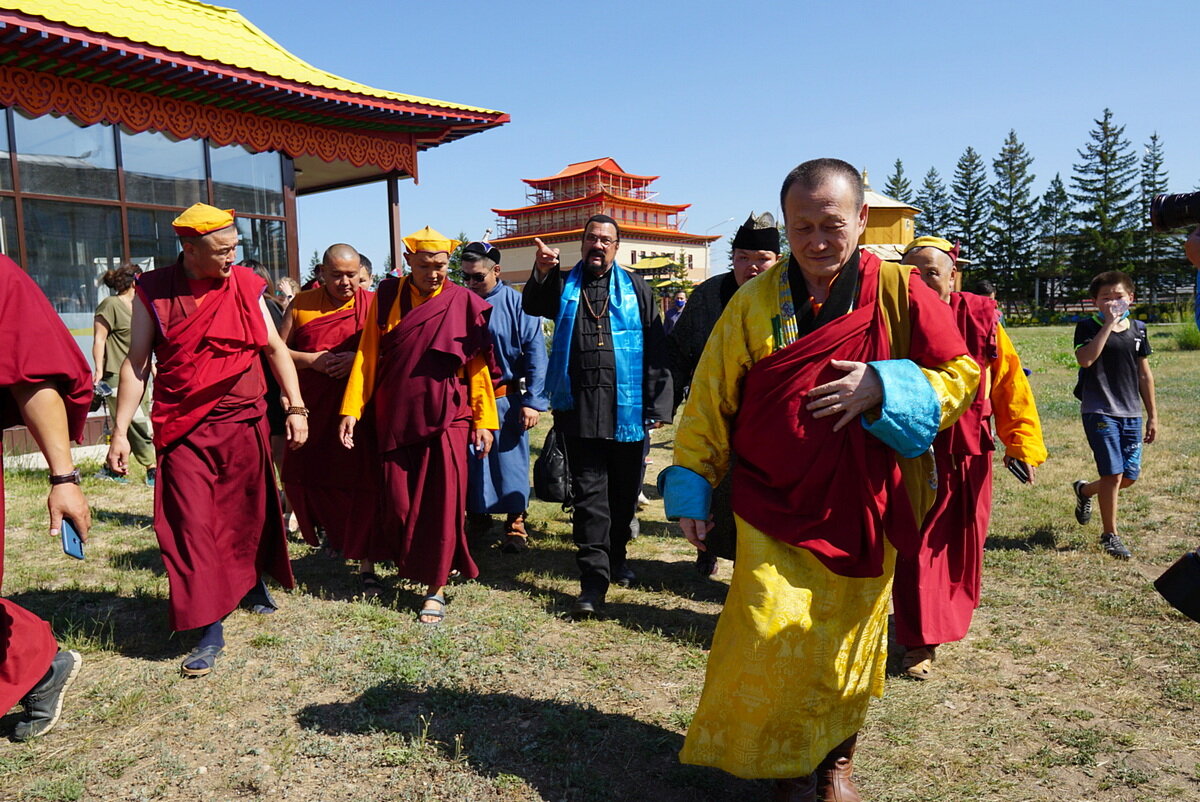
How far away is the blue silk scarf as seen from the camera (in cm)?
434

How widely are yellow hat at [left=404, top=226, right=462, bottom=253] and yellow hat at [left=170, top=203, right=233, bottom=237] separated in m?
0.93

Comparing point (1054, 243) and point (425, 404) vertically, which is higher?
point (1054, 243)

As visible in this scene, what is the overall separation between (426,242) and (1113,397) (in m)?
4.22

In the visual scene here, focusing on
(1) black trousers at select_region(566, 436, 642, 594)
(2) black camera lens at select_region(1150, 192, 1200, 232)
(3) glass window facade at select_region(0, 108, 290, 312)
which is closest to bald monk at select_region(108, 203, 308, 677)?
(1) black trousers at select_region(566, 436, 642, 594)

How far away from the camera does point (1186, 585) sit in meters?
1.87

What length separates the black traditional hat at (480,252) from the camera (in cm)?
561

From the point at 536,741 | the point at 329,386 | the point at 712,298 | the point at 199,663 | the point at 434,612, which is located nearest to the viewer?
the point at 536,741

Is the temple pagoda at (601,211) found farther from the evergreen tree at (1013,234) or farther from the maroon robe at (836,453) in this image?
the maroon robe at (836,453)

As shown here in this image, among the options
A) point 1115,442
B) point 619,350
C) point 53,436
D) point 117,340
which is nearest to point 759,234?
point 619,350

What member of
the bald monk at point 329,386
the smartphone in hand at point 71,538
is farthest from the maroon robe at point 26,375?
the bald monk at point 329,386

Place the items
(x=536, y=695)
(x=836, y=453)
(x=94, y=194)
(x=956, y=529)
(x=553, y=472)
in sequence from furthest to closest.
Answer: (x=94, y=194) → (x=553, y=472) → (x=956, y=529) → (x=536, y=695) → (x=836, y=453)

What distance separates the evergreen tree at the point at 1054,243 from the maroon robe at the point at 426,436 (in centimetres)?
5264

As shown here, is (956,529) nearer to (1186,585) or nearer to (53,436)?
(1186,585)

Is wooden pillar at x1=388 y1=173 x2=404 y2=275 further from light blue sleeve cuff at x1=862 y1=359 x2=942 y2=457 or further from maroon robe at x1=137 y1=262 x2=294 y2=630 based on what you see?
light blue sleeve cuff at x1=862 y1=359 x2=942 y2=457
